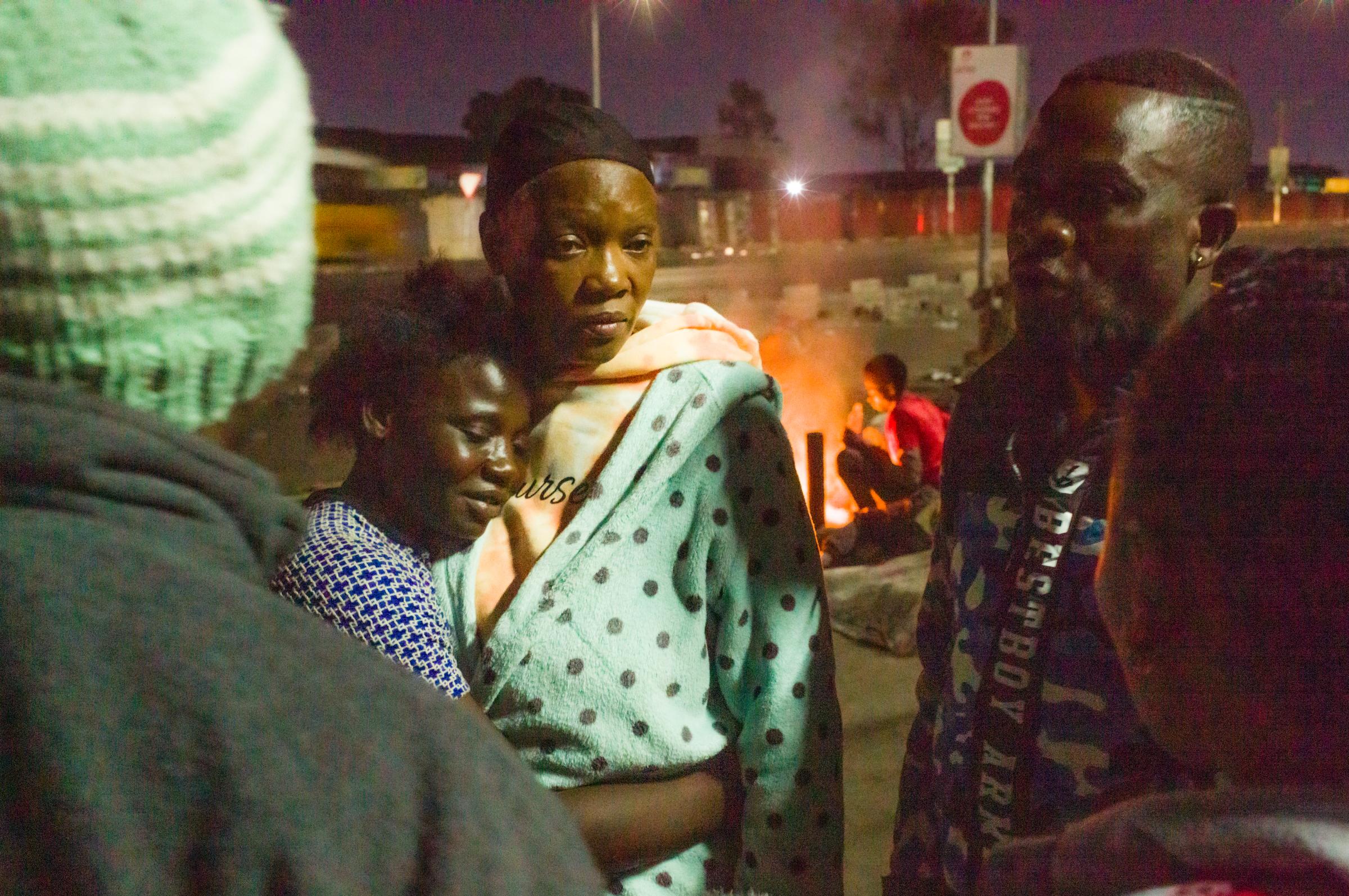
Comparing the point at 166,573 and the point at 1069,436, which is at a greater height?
the point at 166,573

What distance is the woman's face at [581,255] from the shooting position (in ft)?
6.07

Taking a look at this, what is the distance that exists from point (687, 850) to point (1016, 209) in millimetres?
1181

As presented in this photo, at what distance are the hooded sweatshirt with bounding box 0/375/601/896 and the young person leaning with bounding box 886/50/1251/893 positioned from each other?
3.31 feet

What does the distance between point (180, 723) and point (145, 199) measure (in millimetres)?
343

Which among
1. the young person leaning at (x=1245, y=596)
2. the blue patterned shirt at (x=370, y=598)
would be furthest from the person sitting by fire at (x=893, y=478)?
the young person leaning at (x=1245, y=596)

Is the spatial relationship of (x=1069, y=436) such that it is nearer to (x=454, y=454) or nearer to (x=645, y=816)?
(x=645, y=816)

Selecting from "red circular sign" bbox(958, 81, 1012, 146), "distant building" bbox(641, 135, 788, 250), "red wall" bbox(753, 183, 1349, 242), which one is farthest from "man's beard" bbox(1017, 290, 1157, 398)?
"red wall" bbox(753, 183, 1349, 242)

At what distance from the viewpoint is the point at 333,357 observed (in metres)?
1.98

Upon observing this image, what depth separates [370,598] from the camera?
1.54 m

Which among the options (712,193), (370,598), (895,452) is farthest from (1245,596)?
(712,193)

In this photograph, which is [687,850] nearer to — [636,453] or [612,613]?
[612,613]

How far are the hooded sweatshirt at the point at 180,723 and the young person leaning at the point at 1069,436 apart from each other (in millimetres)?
1010

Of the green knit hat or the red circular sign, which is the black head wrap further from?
the red circular sign

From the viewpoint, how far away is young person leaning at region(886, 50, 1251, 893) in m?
1.48
